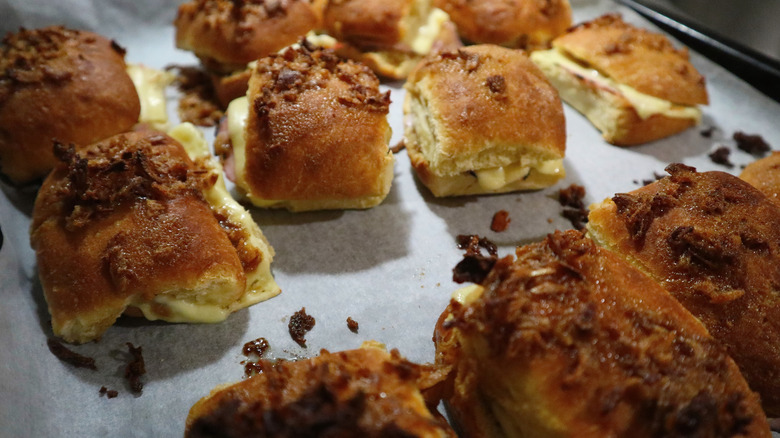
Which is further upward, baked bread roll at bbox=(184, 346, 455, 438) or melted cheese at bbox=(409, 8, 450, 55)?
melted cheese at bbox=(409, 8, 450, 55)

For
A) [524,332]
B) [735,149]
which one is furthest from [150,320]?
[735,149]

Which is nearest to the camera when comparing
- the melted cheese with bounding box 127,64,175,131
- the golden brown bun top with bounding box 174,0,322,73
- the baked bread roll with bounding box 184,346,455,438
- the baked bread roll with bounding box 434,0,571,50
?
the baked bread roll with bounding box 184,346,455,438

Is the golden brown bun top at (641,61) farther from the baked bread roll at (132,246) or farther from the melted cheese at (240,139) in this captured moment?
the baked bread roll at (132,246)

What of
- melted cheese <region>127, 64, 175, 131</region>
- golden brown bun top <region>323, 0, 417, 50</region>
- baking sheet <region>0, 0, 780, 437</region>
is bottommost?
baking sheet <region>0, 0, 780, 437</region>

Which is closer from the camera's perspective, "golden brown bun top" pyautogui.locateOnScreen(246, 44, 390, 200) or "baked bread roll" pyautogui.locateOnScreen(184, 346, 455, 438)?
"baked bread roll" pyautogui.locateOnScreen(184, 346, 455, 438)

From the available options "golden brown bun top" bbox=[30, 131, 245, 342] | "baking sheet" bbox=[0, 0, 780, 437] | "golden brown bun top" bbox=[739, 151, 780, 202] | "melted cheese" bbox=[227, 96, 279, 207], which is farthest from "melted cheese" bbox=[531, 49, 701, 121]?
"golden brown bun top" bbox=[30, 131, 245, 342]

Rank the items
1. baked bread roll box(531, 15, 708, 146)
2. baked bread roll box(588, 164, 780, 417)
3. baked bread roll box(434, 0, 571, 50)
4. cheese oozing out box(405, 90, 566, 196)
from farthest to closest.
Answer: baked bread roll box(434, 0, 571, 50)
baked bread roll box(531, 15, 708, 146)
cheese oozing out box(405, 90, 566, 196)
baked bread roll box(588, 164, 780, 417)

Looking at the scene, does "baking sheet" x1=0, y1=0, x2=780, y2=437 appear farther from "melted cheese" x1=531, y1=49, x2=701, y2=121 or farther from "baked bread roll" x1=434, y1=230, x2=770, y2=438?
"baked bread roll" x1=434, y1=230, x2=770, y2=438

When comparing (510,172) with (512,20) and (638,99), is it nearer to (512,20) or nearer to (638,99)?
(638,99)
